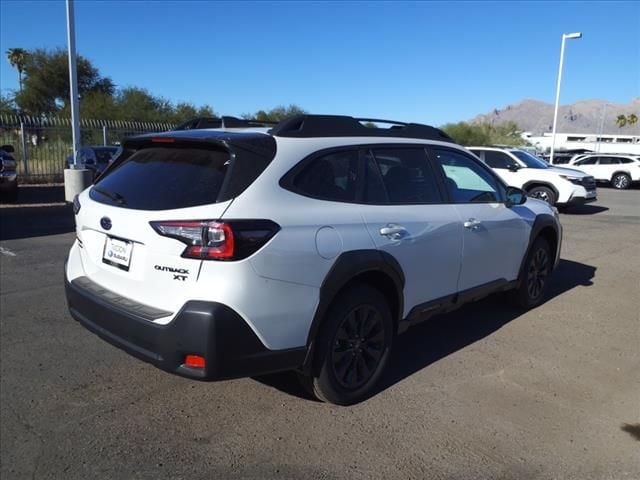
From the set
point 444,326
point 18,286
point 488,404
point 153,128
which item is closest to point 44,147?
point 153,128

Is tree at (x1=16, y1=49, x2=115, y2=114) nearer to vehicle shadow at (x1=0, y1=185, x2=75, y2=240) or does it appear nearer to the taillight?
vehicle shadow at (x1=0, y1=185, x2=75, y2=240)

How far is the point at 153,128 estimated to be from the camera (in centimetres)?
2219

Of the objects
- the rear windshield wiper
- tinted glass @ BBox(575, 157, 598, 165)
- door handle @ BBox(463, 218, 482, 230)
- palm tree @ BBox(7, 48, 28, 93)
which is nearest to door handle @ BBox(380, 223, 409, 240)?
door handle @ BBox(463, 218, 482, 230)

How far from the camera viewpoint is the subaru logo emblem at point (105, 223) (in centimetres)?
319

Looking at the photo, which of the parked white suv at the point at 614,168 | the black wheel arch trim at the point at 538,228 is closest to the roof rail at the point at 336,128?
the black wheel arch trim at the point at 538,228

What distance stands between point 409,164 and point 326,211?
3.70ft

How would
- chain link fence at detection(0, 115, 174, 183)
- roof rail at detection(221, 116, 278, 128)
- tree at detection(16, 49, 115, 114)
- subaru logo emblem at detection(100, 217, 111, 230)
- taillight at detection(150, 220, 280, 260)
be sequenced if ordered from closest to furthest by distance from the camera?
taillight at detection(150, 220, 280, 260) → subaru logo emblem at detection(100, 217, 111, 230) → roof rail at detection(221, 116, 278, 128) → chain link fence at detection(0, 115, 174, 183) → tree at detection(16, 49, 115, 114)

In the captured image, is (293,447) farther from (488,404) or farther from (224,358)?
(488,404)

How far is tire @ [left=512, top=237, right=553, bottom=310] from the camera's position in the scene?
17.5 ft

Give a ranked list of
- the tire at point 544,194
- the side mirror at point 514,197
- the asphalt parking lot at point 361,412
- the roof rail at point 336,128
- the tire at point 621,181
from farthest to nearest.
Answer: the tire at point 621,181 → the tire at point 544,194 → the side mirror at point 514,197 → the roof rail at point 336,128 → the asphalt parking lot at point 361,412

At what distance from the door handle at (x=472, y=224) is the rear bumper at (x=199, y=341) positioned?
6.16ft

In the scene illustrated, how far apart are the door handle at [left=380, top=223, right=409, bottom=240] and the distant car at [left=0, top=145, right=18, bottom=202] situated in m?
12.1

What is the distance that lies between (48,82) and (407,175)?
46551 mm

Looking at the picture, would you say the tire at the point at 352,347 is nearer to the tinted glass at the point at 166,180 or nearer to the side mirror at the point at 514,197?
the tinted glass at the point at 166,180
